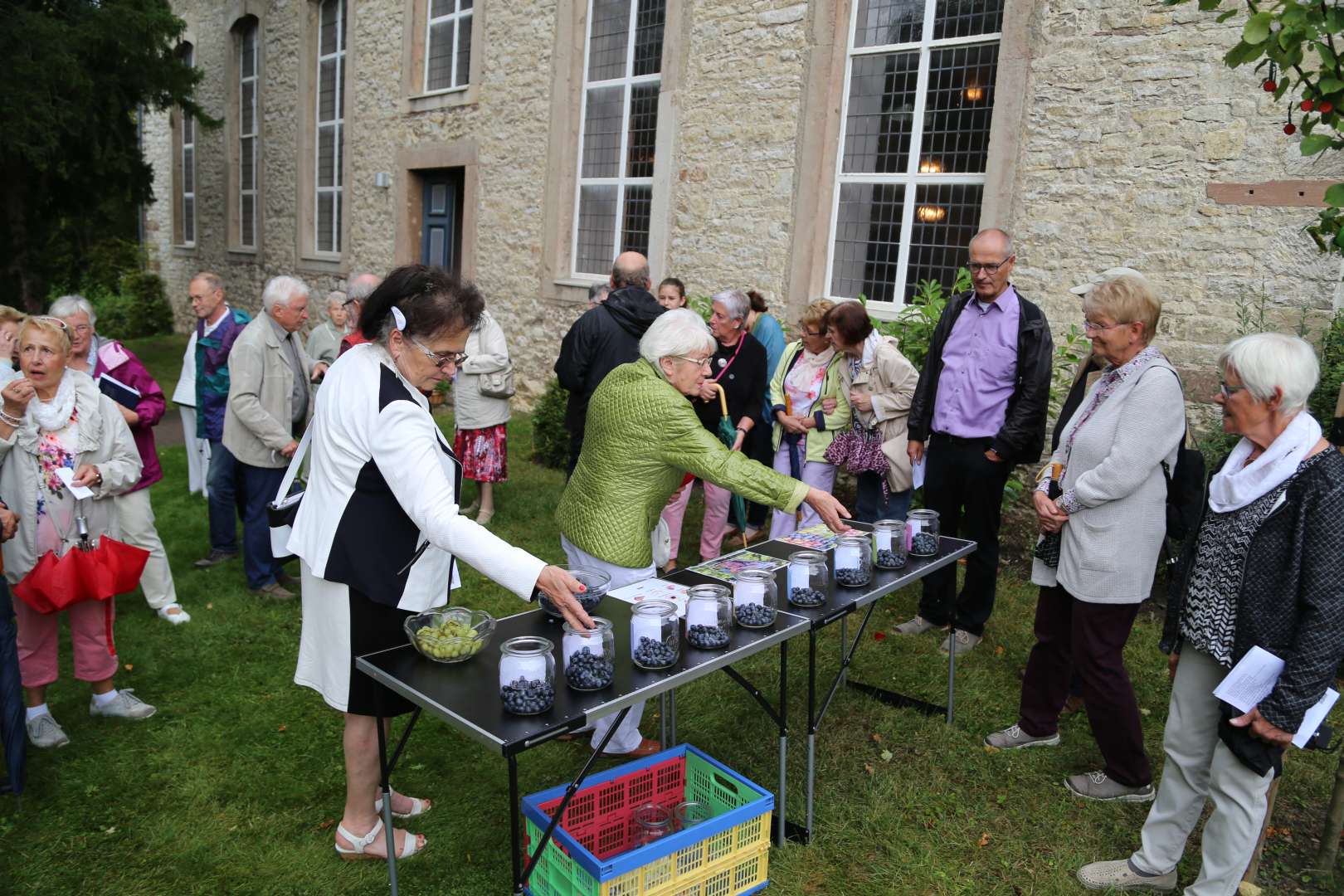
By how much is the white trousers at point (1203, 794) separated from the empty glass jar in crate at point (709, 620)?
1.49 meters

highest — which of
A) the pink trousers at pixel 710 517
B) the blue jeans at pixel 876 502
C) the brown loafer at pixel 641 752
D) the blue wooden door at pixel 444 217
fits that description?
the blue wooden door at pixel 444 217

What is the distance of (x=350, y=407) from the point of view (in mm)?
2779

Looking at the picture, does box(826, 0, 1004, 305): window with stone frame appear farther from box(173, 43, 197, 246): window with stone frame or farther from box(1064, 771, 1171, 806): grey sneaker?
box(173, 43, 197, 246): window with stone frame

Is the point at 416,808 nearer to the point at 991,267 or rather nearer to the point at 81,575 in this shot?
the point at 81,575

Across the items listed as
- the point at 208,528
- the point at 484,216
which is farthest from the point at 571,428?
the point at 484,216

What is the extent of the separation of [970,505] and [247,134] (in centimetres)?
1737

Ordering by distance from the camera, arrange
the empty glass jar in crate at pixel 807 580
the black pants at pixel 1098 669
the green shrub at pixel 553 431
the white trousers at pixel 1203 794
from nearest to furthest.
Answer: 1. the white trousers at pixel 1203 794
2. the empty glass jar in crate at pixel 807 580
3. the black pants at pixel 1098 669
4. the green shrub at pixel 553 431

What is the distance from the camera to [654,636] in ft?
8.87

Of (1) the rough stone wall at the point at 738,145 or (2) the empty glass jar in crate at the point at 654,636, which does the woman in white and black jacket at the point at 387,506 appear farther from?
(1) the rough stone wall at the point at 738,145

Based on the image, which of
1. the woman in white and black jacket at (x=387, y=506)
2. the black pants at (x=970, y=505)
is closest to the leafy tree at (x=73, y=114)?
the woman in white and black jacket at (x=387, y=506)

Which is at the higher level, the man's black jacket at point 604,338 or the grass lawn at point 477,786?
the man's black jacket at point 604,338

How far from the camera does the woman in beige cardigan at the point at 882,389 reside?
17.7ft

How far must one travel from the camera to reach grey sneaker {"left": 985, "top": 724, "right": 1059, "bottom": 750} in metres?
4.12

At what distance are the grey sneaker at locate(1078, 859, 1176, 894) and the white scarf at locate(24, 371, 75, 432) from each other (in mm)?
4449
